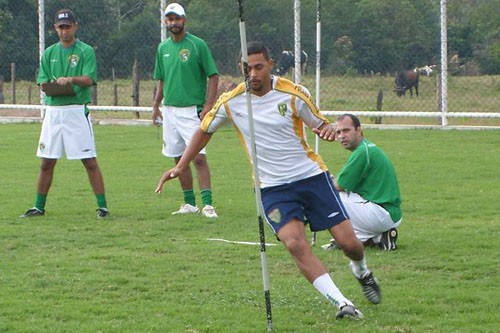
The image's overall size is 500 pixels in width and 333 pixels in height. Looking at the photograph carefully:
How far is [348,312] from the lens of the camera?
7.18 metres

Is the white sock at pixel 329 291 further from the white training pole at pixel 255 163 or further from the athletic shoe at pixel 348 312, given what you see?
the white training pole at pixel 255 163

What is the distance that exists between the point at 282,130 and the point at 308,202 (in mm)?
499

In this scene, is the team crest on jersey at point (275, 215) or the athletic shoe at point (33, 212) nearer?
the team crest on jersey at point (275, 215)

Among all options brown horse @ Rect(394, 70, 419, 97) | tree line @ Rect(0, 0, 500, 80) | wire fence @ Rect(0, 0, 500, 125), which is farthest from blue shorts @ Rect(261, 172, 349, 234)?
tree line @ Rect(0, 0, 500, 80)

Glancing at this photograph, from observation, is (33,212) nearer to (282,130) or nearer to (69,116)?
(69,116)

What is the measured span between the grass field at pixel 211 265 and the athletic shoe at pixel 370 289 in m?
0.06

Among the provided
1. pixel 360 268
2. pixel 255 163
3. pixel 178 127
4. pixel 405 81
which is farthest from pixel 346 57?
pixel 255 163

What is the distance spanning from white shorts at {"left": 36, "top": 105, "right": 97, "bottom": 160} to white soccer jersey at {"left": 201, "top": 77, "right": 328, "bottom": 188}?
→ 15.1ft

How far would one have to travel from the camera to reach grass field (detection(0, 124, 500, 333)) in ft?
24.0

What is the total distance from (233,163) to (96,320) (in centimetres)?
995

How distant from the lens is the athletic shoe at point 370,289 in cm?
765

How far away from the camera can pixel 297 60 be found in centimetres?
2195

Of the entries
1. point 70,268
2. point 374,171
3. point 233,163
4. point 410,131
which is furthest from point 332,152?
point 70,268

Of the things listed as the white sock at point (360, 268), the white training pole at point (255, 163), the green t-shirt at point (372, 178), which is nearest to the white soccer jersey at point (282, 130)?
the white training pole at point (255, 163)
